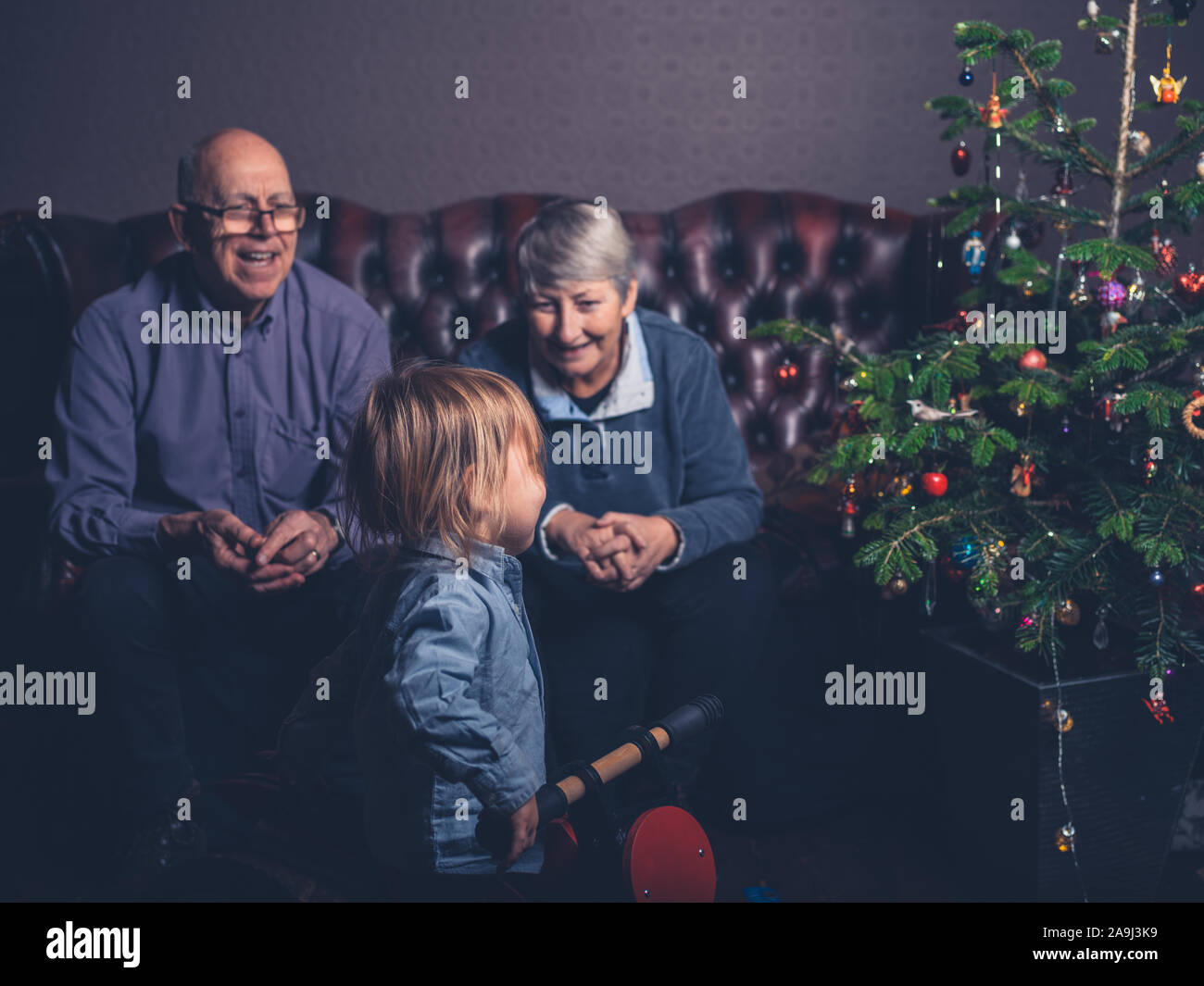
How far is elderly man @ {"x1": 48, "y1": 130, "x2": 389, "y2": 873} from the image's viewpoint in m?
1.72

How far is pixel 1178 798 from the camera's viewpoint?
72.2 inches

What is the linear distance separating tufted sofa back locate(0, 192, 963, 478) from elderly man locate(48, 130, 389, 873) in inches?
15.0

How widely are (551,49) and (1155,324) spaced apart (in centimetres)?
189

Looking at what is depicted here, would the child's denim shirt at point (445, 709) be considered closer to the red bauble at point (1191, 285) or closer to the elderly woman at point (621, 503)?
the elderly woman at point (621, 503)

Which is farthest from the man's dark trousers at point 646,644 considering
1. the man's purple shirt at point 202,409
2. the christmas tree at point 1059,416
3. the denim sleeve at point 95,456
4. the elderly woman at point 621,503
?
the denim sleeve at point 95,456

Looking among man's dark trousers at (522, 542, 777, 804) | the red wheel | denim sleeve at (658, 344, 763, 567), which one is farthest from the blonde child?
denim sleeve at (658, 344, 763, 567)

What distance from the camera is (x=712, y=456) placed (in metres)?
1.97

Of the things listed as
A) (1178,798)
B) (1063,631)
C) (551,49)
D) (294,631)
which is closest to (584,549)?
(294,631)

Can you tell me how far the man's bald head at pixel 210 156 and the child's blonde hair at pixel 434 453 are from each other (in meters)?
0.80

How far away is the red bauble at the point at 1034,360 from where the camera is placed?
1.80m

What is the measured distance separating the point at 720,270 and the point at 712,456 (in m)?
0.79

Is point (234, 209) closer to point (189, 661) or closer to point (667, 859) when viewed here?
point (189, 661)

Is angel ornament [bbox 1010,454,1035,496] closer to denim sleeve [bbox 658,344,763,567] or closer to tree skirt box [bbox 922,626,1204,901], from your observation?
tree skirt box [bbox 922,626,1204,901]
